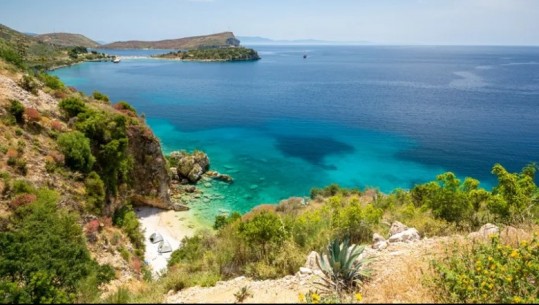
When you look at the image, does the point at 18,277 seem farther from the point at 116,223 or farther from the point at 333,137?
the point at 333,137

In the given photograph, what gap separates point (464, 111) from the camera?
223 feet

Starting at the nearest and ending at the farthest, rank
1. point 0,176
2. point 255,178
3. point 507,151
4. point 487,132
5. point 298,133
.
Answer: point 0,176 → point 255,178 → point 507,151 → point 487,132 → point 298,133

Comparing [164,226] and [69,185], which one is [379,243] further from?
[164,226]

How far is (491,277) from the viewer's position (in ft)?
24.9

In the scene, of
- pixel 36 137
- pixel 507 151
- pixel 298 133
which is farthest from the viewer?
pixel 298 133

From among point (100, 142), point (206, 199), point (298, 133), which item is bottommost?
point (206, 199)

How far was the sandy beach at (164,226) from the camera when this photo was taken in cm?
2422

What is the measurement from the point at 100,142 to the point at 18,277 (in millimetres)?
16215

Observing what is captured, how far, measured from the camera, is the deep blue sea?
137 feet

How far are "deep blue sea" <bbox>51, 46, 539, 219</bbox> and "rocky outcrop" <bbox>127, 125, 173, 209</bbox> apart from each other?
470 centimetres

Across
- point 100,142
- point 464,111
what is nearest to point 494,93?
point 464,111

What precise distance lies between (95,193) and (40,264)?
1161 cm

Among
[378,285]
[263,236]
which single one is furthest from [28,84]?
[378,285]

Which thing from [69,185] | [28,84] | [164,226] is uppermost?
[28,84]
